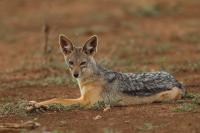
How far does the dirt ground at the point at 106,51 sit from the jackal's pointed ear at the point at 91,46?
46.1 inches

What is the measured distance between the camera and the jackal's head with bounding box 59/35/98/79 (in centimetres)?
1159

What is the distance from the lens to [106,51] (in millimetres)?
19016

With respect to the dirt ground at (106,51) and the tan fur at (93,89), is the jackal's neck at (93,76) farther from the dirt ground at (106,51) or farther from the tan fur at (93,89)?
the dirt ground at (106,51)

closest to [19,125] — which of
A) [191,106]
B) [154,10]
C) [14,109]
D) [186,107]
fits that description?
[14,109]

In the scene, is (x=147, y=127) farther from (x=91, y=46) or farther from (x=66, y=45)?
(x=66, y=45)

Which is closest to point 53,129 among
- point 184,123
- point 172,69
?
point 184,123

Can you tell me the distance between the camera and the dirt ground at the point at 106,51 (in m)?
10.3

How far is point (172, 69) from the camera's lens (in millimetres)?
15492

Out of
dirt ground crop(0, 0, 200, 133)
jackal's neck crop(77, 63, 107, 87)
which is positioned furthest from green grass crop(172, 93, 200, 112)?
jackal's neck crop(77, 63, 107, 87)

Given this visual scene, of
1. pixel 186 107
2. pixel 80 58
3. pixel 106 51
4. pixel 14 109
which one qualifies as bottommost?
pixel 186 107

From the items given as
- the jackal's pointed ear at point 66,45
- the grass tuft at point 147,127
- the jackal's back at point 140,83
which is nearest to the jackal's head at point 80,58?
the jackal's pointed ear at point 66,45

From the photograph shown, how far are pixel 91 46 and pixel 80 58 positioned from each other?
0.38 m

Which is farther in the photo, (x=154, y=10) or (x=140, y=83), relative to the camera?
(x=154, y=10)

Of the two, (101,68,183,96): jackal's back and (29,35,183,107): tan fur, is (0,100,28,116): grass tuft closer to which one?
(29,35,183,107): tan fur
